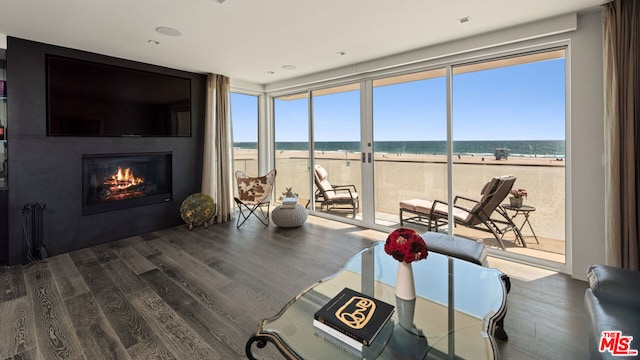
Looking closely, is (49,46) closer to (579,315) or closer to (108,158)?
(108,158)

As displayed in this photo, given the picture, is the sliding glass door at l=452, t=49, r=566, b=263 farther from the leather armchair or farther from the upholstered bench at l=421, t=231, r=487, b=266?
the leather armchair

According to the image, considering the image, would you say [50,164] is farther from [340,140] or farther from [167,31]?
[340,140]

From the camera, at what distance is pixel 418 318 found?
1.56 metres

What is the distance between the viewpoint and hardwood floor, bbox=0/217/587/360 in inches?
75.2

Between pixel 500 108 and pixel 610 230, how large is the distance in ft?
5.04

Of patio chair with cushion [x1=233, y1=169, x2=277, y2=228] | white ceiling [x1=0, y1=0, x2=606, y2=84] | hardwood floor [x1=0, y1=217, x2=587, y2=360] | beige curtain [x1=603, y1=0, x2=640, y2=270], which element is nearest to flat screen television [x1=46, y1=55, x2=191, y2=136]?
white ceiling [x1=0, y1=0, x2=606, y2=84]

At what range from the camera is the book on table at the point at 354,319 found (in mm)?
1265

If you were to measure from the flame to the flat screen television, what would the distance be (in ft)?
1.83

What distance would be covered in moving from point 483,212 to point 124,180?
4.77 metres

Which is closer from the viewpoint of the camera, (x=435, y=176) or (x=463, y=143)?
(x=463, y=143)

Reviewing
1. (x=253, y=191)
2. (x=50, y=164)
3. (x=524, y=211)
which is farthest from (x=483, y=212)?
(x=50, y=164)

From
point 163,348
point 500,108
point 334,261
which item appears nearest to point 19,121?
point 163,348

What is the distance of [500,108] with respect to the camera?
3311 mm

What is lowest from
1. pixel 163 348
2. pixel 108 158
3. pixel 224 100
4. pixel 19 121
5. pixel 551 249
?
pixel 163 348
